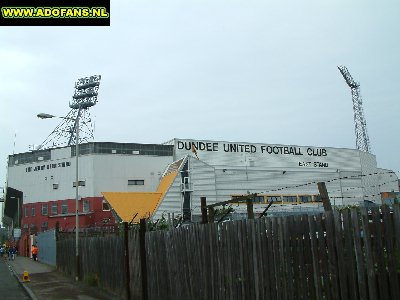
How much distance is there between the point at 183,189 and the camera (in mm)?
51250

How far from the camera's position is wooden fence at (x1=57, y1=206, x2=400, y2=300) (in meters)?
4.66

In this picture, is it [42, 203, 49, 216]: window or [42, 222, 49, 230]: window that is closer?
[42, 222, 49, 230]: window

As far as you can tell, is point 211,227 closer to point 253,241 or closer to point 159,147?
point 253,241

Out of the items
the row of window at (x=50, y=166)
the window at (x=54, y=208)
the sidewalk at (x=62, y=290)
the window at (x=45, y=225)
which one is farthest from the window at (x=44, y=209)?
the sidewalk at (x=62, y=290)

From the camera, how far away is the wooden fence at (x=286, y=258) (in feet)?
15.3

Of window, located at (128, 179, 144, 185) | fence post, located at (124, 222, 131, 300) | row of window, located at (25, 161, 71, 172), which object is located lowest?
fence post, located at (124, 222, 131, 300)

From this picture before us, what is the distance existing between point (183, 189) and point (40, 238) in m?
16.8

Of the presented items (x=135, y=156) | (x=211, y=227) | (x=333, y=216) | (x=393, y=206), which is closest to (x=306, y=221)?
(x=333, y=216)

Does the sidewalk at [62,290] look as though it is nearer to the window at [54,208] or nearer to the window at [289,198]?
the window at [289,198]

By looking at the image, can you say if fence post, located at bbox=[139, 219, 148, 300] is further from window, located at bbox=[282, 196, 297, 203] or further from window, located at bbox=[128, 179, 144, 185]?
window, located at bbox=[282, 196, 297, 203]

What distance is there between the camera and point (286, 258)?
6004 mm

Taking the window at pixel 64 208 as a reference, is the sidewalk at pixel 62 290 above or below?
below

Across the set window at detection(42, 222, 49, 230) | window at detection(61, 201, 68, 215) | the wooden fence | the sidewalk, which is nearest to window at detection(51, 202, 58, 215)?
window at detection(61, 201, 68, 215)

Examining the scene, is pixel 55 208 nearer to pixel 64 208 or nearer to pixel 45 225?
pixel 64 208
